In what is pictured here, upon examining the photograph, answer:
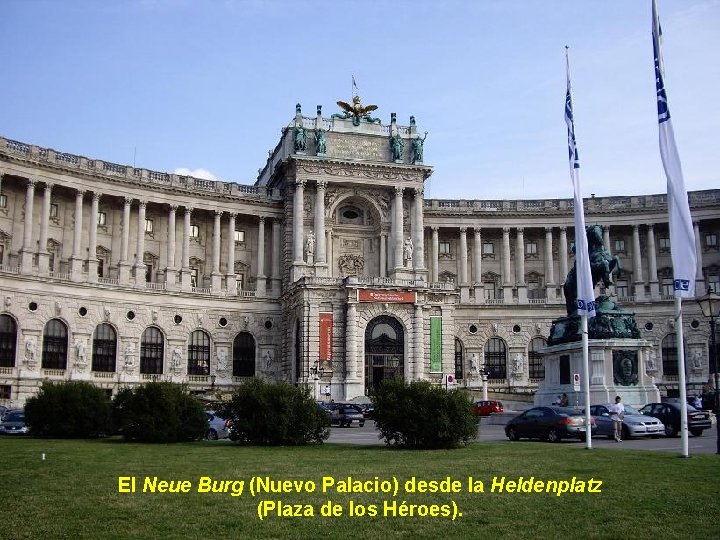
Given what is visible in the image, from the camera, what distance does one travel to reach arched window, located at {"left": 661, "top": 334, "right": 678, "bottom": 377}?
77562 millimetres

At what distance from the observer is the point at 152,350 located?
69.9 metres

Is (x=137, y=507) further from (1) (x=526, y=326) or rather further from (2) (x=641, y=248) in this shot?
(2) (x=641, y=248)

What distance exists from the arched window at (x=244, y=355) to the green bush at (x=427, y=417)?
156 feet

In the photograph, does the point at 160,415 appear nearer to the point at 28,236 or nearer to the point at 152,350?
the point at 28,236

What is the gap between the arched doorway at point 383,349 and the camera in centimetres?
6931

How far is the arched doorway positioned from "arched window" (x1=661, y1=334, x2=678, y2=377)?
27.2 meters

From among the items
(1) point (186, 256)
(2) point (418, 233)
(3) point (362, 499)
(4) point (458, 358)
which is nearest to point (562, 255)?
(4) point (458, 358)

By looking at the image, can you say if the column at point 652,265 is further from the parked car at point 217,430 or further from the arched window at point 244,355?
the parked car at point 217,430

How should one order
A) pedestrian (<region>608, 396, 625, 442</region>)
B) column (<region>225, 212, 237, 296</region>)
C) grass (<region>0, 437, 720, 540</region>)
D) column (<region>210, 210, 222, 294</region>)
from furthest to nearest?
1. column (<region>225, 212, 237, 296</region>)
2. column (<region>210, 210, 222, 294</region>)
3. pedestrian (<region>608, 396, 625, 442</region>)
4. grass (<region>0, 437, 720, 540</region>)

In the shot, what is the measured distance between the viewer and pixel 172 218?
240ft

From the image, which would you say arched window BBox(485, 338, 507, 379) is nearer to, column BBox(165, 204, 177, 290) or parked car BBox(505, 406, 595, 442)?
column BBox(165, 204, 177, 290)

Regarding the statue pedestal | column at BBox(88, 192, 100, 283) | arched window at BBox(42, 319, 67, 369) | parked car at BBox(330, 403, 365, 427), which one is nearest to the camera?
the statue pedestal

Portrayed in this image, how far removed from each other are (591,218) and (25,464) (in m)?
70.7

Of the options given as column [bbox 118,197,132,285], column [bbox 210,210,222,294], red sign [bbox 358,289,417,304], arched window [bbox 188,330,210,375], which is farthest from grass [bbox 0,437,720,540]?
column [bbox 210,210,222,294]
